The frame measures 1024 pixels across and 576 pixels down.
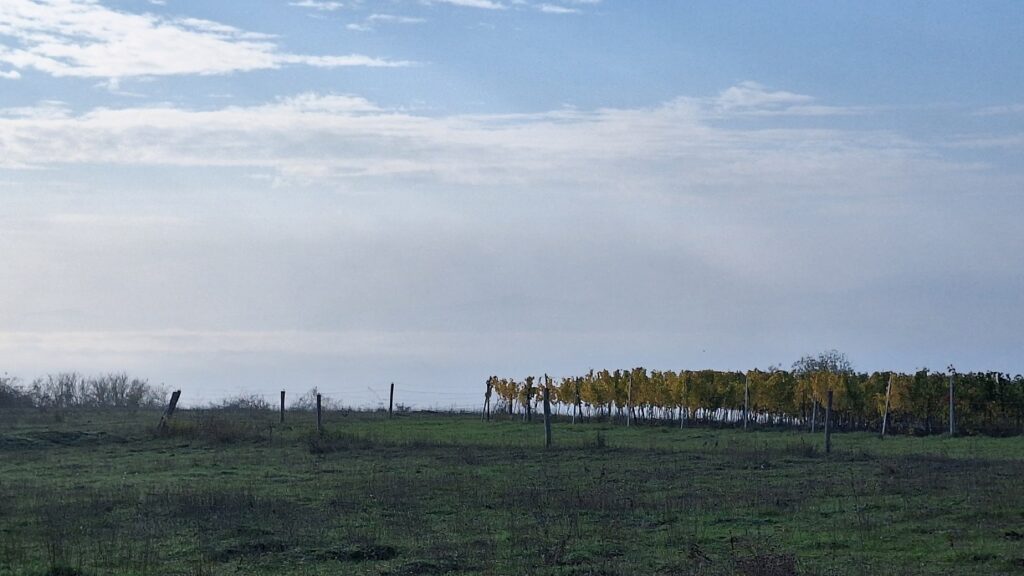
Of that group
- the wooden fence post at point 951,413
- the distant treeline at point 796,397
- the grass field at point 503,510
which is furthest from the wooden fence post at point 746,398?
the grass field at point 503,510

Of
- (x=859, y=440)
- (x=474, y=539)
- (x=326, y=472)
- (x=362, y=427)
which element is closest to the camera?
(x=474, y=539)

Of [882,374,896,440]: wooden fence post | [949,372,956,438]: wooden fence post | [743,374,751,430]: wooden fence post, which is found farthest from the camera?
[743,374,751,430]: wooden fence post

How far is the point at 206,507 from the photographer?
62.5 feet

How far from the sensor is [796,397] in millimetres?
51719

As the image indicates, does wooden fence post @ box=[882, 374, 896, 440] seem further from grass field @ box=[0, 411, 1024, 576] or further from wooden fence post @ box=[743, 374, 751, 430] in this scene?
grass field @ box=[0, 411, 1024, 576]

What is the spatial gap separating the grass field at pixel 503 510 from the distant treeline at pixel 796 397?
1286 cm

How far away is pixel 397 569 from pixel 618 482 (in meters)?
10.2

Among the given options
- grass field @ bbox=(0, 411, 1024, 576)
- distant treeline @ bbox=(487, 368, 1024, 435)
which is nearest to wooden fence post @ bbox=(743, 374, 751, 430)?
distant treeline @ bbox=(487, 368, 1024, 435)

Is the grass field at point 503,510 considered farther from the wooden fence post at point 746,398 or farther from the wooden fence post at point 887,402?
the wooden fence post at point 746,398

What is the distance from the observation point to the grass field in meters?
13.8

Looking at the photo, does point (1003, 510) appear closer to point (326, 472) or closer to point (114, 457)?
point (326, 472)

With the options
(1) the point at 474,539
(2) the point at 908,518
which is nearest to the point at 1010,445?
(2) the point at 908,518

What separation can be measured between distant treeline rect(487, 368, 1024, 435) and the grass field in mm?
12858

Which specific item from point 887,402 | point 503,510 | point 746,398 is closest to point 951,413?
point 887,402
